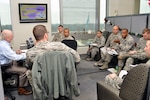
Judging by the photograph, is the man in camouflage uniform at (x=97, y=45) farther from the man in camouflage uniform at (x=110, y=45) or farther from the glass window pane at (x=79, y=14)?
the glass window pane at (x=79, y=14)

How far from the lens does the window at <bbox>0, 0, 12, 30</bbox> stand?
4.49 metres

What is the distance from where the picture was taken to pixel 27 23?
4.79m

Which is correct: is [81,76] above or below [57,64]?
below

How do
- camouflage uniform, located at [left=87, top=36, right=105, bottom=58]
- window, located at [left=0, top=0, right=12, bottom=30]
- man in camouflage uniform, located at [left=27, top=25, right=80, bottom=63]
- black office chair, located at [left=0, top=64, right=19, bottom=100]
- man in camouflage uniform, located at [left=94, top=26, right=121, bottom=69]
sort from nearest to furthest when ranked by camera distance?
man in camouflage uniform, located at [left=27, top=25, right=80, bottom=63]
black office chair, located at [left=0, top=64, right=19, bottom=100]
man in camouflage uniform, located at [left=94, top=26, right=121, bottom=69]
window, located at [left=0, top=0, right=12, bottom=30]
camouflage uniform, located at [left=87, top=36, right=105, bottom=58]

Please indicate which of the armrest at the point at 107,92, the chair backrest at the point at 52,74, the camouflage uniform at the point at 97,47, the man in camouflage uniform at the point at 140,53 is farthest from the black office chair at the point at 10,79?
the camouflage uniform at the point at 97,47

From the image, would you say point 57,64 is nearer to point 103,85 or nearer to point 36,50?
point 36,50

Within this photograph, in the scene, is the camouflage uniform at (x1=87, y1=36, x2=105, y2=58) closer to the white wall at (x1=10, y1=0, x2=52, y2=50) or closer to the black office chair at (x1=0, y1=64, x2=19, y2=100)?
the white wall at (x1=10, y1=0, x2=52, y2=50)

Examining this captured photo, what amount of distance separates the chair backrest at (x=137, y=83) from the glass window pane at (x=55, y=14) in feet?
14.1

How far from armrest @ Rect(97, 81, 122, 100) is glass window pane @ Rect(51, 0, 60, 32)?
3877mm

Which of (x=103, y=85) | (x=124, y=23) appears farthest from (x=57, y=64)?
(x=124, y=23)

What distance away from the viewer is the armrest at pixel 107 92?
56.6 inches

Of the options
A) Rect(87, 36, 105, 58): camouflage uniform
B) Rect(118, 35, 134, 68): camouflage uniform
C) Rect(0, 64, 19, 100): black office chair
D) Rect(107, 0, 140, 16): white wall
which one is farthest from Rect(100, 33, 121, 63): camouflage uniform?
Rect(0, 64, 19, 100): black office chair

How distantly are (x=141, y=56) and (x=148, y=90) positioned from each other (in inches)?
83.9

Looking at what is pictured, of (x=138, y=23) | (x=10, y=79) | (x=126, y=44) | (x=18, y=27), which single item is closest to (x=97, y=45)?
(x=126, y=44)
